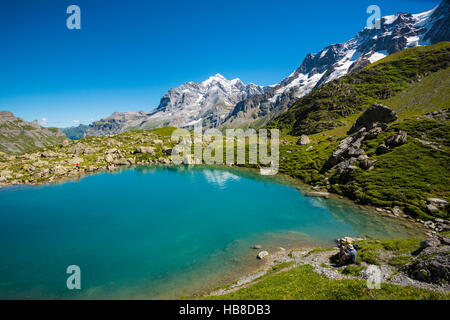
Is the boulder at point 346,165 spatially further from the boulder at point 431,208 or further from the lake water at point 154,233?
the boulder at point 431,208

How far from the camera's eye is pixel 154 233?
36875 millimetres

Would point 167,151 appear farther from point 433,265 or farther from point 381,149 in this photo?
point 433,265

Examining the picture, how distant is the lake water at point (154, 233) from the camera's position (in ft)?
80.1

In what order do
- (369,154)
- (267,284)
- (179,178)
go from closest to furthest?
(267,284), (369,154), (179,178)

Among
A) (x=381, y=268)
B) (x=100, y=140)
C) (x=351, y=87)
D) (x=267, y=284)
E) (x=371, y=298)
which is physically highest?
(x=351, y=87)

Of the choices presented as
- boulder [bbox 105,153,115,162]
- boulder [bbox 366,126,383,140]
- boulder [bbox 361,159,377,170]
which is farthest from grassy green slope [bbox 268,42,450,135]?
boulder [bbox 105,153,115,162]

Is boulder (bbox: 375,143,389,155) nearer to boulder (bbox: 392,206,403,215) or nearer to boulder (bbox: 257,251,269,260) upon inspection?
boulder (bbox: 392,206,403,215)

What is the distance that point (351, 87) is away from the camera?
164m

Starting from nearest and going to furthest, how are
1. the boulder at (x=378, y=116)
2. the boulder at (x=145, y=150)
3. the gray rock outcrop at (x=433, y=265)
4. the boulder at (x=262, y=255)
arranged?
the gray rock outcrop at (x=433, y=265) → the boulder at (x=262, y=255) → the boulder at (x=378, y=116) → the boulder at (x=145, y=150)

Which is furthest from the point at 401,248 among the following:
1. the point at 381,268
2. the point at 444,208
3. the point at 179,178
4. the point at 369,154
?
the point at 179,178

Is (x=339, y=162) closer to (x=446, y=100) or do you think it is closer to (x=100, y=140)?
(x=446, y=100)

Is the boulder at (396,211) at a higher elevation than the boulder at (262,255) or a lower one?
higher

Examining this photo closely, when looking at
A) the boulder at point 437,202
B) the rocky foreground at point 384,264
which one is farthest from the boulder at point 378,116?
the rocky foreground at point 384,264

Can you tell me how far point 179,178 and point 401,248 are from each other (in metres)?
75.8
